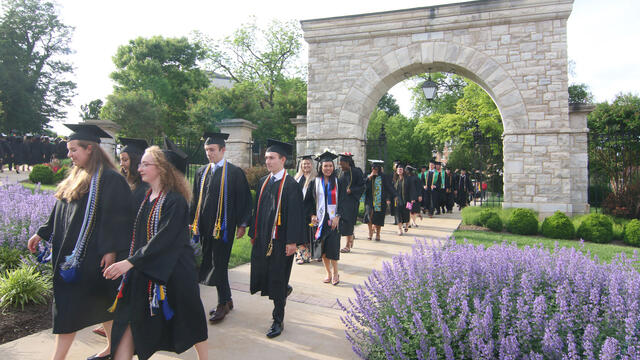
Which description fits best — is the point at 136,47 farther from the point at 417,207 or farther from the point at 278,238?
the point at 278,238

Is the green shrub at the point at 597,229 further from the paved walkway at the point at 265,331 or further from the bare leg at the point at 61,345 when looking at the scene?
the bare leg at the point at 61,345

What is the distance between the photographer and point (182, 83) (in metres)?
32.4

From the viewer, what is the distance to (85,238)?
2.74m

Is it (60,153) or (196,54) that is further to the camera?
(196,54)

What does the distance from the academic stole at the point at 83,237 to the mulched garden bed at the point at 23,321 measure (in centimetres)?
151

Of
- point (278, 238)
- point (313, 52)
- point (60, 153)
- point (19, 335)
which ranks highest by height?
point (313, 52)

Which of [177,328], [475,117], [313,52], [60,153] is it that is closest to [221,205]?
[177,328]

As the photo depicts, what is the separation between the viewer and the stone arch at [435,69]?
10.6 meters

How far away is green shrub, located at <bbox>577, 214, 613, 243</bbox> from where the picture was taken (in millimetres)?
8914

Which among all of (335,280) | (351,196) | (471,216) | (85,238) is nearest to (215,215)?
(85,238)

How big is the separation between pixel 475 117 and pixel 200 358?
969 inches

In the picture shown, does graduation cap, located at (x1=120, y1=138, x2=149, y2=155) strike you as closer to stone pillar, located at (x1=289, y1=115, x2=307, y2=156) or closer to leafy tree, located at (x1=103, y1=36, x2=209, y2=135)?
stone pillar, located at (x1=289, y1=115, x2=307, y2=156)

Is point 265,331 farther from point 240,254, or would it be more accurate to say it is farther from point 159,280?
point 240,254

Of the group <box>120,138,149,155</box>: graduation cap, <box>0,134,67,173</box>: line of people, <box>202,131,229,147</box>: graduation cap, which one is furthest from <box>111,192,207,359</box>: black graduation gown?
<box>0,134,67,173</box>: line of people
